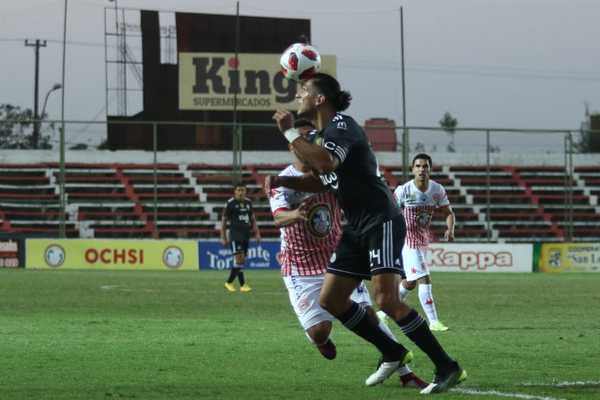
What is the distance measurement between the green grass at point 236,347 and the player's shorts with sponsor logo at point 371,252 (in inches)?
35.9

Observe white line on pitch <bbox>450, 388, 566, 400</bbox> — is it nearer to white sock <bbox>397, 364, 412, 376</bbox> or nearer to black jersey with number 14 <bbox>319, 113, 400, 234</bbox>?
white sock <bbox>397, 364, 412, 376</bbox>

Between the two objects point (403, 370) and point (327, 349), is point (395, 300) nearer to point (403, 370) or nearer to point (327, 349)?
point (403, 370)

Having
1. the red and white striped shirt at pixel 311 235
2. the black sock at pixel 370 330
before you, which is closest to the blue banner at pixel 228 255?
the red and white striped shirt at pixel 311 235

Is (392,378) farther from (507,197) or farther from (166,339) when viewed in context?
(507,197)

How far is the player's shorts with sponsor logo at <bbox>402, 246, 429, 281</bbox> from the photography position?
16031 mm

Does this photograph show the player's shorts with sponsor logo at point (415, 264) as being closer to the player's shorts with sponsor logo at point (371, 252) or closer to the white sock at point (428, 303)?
the white sock at point (428, 303)

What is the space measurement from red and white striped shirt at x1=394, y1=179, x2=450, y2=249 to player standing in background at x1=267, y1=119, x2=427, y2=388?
6.20 meters

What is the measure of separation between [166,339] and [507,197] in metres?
37.8

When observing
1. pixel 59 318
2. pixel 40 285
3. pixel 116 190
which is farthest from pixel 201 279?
pixel 116 190

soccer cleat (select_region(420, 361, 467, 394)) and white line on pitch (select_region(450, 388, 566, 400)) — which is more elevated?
soccer cleat (select_region(420, 361, 467, 394))

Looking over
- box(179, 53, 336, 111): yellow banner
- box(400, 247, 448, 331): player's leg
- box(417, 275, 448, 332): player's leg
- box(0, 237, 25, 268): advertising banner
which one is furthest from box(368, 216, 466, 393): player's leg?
box(179, 53, 336, 111): yellow banner

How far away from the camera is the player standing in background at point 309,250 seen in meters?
9.77

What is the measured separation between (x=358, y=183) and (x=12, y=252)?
1210 inches

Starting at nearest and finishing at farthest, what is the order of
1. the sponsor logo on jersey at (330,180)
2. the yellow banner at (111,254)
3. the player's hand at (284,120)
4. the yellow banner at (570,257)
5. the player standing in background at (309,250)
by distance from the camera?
the player's hand at (284,120), the sponsor logo on jersey at (330,180), the player standing in background at (309,250), the yellow banner at (111,254), the yellow banner at (570,257)
